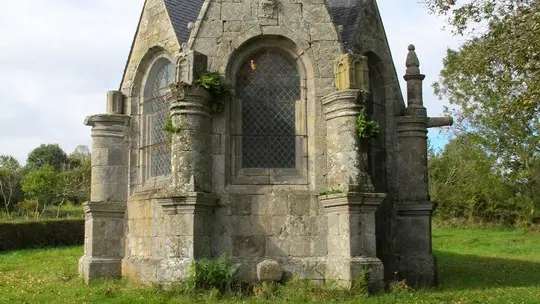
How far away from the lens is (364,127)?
9.55 meters

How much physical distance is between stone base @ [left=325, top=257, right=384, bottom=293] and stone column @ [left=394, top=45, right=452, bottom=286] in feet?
7.77

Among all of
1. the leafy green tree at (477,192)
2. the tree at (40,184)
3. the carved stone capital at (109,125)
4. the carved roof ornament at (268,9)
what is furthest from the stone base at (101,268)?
the leafy green tree at (477,192)

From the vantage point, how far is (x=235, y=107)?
33.7 ft

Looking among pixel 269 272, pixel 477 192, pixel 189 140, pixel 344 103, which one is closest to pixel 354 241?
pixel 269 272

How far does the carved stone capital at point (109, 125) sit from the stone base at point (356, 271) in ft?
16.2

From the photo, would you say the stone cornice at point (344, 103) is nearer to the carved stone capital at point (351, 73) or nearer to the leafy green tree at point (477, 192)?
the carved stone capital at point (351, 73)

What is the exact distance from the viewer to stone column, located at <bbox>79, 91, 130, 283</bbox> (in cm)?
1099

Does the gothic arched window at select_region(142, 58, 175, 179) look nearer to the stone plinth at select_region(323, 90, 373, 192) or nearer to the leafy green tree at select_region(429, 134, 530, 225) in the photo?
the stone plinth at select_region(323, 90, 373, 192)

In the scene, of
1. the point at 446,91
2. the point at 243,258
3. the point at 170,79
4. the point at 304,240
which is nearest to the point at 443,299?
the point at 304,240

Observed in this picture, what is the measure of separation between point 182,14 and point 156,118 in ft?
6.98

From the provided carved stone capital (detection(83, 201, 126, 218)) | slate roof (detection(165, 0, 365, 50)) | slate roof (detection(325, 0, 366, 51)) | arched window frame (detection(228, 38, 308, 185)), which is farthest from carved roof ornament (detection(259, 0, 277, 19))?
carved stone capital (detection(83, 201, 126, 218))

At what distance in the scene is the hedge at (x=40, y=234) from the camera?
2308 cm

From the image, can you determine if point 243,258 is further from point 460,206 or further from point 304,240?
point 460,206

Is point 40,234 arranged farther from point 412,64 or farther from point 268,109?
point 412,64
